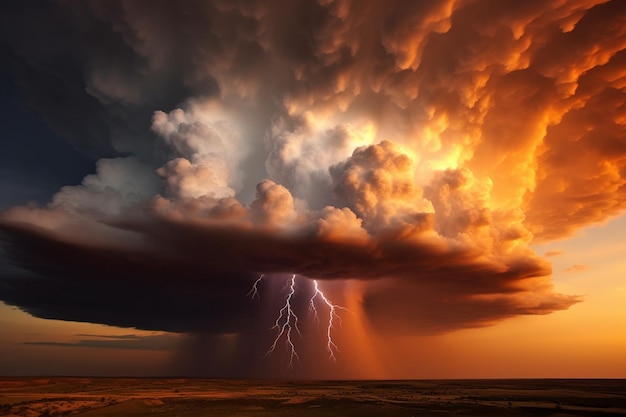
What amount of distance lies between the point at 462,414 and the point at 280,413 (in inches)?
1136

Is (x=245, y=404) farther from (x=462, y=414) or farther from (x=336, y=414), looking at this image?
(x=462, y=414)

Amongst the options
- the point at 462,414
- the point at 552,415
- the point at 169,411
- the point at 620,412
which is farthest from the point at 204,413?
the point at 620,412

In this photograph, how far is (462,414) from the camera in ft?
213

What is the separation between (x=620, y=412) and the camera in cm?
7194

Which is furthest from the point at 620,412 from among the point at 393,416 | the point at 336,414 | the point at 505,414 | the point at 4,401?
the point at 4,401

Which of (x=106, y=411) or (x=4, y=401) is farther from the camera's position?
(x=4, y=401)

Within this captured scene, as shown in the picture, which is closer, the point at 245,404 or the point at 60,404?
the point at 60,404

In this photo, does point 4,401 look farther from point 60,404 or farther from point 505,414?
point 505,414

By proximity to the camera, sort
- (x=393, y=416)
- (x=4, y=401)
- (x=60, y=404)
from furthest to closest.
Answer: (x=4, y=401) < (x=60, y=404) < (x=393, y=416)

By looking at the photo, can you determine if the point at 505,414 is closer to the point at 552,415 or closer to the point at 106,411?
the point at 552,415

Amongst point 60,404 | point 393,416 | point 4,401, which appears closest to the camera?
point 393,416

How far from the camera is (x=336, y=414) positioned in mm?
63812

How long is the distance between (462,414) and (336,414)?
65.8 ft

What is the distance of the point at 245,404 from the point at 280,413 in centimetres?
1578
